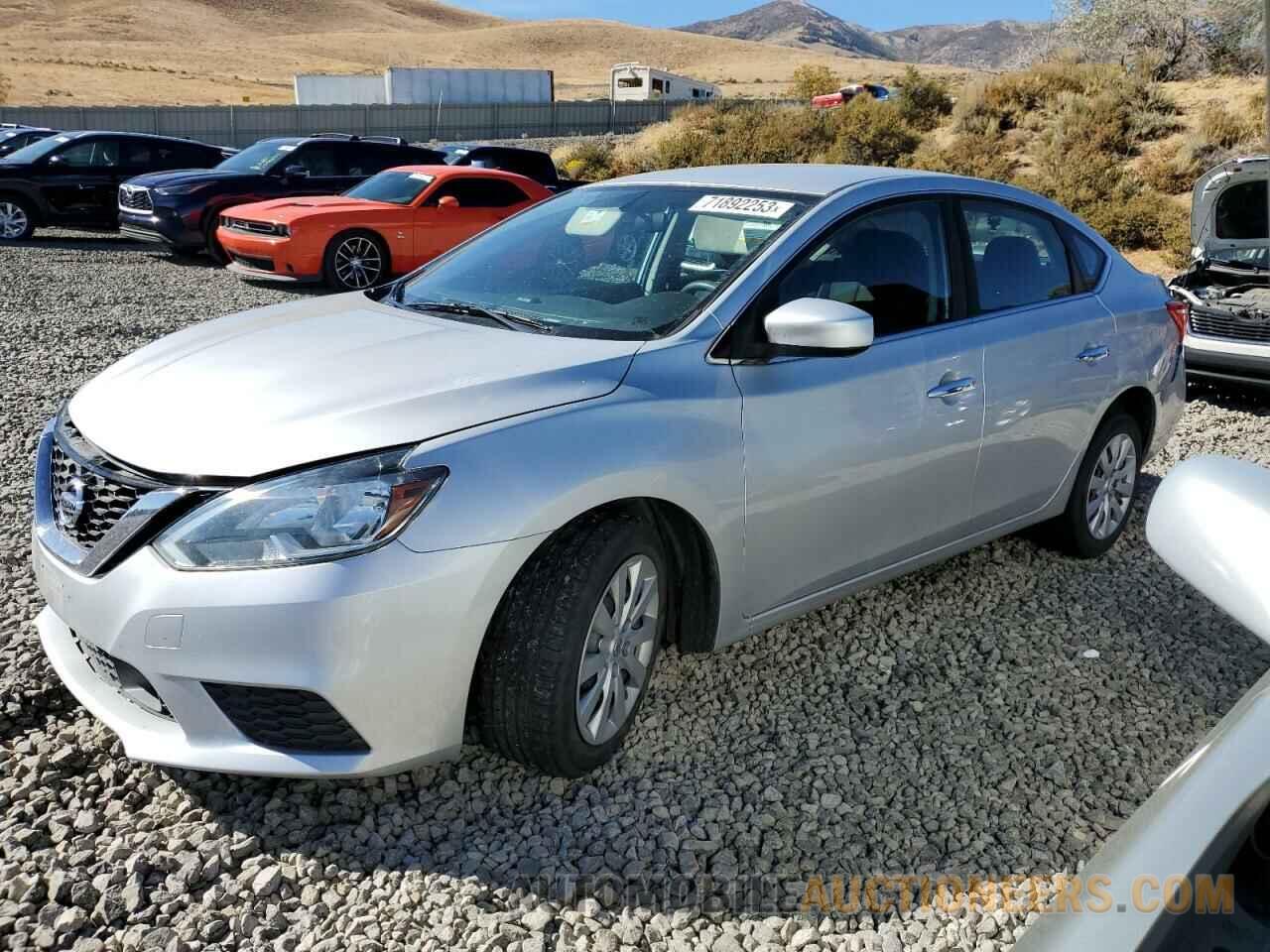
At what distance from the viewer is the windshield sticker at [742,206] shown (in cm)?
363

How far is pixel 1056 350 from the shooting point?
14.1ft

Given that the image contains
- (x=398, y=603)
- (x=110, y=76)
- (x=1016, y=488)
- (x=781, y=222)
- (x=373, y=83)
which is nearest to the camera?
(x=398, y=603)

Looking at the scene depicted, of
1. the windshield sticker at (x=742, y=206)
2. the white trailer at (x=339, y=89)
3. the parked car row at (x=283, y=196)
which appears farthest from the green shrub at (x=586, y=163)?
the windshield sticker at (x=742, y=206)

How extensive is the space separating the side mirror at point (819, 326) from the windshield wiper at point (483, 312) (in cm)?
67

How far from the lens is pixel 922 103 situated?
83.6 feet

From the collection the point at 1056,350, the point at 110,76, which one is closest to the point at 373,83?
the point at 110,76

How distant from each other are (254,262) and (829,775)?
34.1 feet

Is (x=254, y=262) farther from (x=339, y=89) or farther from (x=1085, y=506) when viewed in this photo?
(x=339, y=89)

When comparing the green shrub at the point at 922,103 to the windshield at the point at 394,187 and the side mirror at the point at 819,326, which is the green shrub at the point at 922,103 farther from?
the side mirror at the point at 819,326

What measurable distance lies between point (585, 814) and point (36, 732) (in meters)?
1.61

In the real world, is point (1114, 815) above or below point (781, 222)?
below

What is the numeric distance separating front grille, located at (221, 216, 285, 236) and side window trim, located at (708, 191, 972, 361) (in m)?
9.15

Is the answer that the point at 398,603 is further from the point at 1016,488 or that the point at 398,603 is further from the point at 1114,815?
the point at 1016,488

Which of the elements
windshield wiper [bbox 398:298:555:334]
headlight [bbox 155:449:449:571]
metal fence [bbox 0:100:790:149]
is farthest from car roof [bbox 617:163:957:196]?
metal fence [bbox 0:100:790:149]
